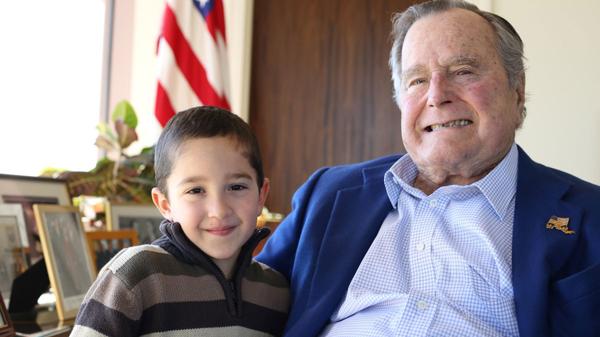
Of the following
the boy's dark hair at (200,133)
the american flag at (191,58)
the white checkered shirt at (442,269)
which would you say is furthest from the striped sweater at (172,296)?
Result: the american flag at (191,58)

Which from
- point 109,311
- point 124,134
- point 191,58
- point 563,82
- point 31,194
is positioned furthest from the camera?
point 191,58

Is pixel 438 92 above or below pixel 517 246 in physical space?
above

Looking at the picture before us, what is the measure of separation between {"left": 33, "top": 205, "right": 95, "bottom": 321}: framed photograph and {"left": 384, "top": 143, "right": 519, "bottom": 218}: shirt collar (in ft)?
2.68

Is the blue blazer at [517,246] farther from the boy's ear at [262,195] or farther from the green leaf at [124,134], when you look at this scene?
the green leaf at [124,134]

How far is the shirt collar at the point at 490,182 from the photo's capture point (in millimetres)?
1394

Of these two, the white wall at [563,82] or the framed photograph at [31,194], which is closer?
the framed photograph at [31,194]

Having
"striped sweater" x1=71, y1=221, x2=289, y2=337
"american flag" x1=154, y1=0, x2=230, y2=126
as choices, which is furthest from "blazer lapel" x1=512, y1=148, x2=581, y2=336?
"american flag" x1=154, y1=0, x2=230, y2=126

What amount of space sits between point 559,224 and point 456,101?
36 centimetres

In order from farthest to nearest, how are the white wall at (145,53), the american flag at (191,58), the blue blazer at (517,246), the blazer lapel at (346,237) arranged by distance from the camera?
the white wall at (145,53) → the american flag at (191,58) → the blazer lapel at (346,237) → the blue blazer at (517,246)

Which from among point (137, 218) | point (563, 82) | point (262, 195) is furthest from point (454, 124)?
point (563, 82)

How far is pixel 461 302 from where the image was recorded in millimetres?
1305

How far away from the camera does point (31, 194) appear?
171cm

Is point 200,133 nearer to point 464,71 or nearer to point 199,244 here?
point 199,244

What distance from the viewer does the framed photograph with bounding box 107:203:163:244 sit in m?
2.00
